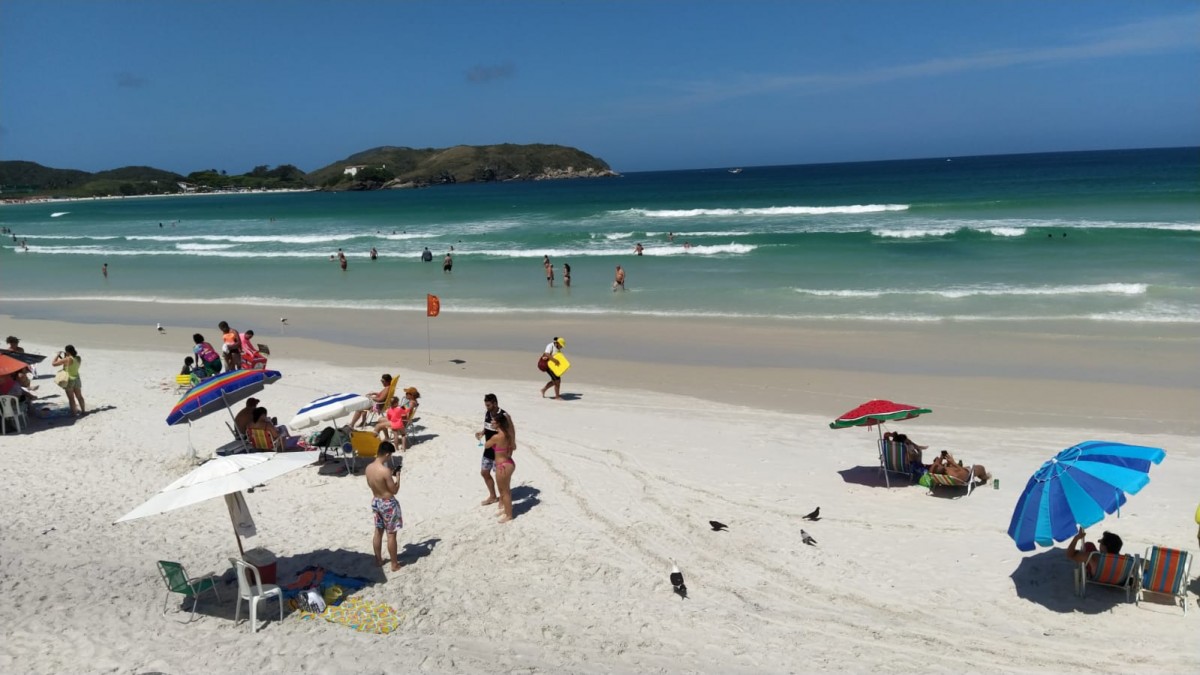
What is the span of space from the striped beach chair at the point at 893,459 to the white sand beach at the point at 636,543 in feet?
0.84

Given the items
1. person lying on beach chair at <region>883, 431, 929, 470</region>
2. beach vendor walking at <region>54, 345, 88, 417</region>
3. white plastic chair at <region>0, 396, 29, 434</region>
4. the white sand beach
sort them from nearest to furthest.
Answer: the white sand beach < person lying on beach chair at <region>883, 431, 929, 470</region> < white plastic chair at <region>0, 396, 29, 434</region> < beach vendor walking at <region>54, 345, 88, 417</region>

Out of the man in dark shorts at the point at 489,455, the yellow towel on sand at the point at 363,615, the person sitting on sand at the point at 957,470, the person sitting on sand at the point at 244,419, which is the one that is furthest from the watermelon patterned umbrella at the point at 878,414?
the person sitting on sand at the point at 244,419

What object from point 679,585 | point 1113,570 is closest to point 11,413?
point 679,585

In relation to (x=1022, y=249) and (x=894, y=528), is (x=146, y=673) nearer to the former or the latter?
(x=894, y=528)

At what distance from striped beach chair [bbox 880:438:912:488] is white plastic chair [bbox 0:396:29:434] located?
11910mm

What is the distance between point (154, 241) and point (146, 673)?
53.6 meters

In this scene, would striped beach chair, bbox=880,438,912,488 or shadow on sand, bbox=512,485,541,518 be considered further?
striped beach chair, bbox=880,438,912,488

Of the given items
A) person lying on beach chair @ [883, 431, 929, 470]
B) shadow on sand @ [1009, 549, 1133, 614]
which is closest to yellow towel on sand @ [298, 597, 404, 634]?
shadow on sand @ [1009, 549, 1133, 614]

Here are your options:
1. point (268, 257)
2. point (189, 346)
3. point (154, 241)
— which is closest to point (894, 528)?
point (189, 346)

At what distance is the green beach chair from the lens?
6.80 metres

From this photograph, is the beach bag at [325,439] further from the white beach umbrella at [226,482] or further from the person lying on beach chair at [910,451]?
the person lying on beach chair at [910,451]

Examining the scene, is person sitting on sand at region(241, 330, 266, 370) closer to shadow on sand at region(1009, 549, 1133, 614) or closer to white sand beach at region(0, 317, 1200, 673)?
white sand beach at region(0, 317, 1200, 673)

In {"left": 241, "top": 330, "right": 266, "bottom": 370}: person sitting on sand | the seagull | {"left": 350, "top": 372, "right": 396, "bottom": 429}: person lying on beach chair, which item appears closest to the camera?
the seagull

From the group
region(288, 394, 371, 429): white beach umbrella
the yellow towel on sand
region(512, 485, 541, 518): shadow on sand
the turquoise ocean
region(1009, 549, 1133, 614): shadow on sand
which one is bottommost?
the yellow towel on sand
